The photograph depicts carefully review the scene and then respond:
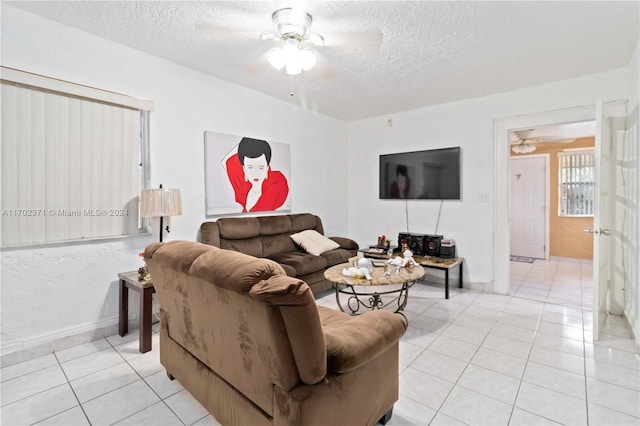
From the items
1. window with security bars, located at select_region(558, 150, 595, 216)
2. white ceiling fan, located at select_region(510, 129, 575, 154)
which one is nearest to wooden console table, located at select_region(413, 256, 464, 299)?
white ceiling fan, located at select_region(510, 129, 575, 154)

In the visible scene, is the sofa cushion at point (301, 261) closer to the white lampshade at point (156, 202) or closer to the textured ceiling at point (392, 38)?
the white lampshade at point (156, 202)

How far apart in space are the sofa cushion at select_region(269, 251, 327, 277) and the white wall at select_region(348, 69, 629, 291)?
1.74 metres

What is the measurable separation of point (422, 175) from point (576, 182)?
3.63 metres

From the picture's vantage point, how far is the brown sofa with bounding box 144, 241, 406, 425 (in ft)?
4.01

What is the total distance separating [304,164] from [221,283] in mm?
3547

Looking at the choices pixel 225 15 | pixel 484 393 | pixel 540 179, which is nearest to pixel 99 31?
pixel 225 15

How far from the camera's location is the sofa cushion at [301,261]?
3.51 meters

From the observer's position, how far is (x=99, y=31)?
2.58 m

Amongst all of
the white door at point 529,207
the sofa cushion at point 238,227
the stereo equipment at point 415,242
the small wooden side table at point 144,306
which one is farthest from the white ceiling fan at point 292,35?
the white door at point 529,207

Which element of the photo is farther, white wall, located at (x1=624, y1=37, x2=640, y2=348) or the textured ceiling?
white wall, located at (x1=624, y1=37, x2=640, y2=348)

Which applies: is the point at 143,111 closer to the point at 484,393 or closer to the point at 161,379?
the point at 161,379

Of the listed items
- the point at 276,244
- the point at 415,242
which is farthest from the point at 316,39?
the point at 415,242

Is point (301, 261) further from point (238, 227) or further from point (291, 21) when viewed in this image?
point (291, 21)

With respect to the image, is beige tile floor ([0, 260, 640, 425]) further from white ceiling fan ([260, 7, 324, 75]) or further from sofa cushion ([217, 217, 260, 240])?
white ceiling fan ([260, 7, 324, 75])
